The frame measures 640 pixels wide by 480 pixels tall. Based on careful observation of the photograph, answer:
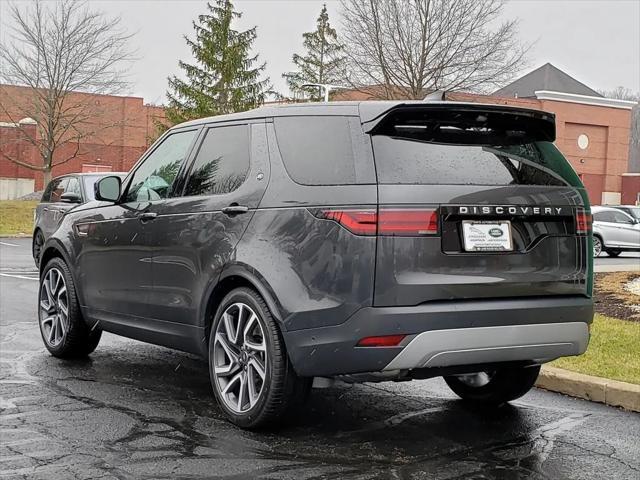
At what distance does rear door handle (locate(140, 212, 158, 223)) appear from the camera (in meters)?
6.06

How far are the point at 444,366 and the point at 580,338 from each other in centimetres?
88

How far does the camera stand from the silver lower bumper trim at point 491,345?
14.9ft

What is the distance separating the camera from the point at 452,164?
15.7 ft

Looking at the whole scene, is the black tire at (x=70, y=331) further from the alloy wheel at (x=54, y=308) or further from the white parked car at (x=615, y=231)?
the white parked car at (x=615, y=231)

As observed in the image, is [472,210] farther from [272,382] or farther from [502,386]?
[502,386]

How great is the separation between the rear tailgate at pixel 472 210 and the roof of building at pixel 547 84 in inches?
2421

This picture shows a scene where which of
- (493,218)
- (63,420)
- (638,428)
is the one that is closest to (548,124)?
(493,218)

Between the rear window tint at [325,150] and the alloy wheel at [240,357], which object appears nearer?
the rear window tint at [325,150]

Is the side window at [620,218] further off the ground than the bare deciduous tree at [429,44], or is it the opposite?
the bare deciduous tree at [429,44]

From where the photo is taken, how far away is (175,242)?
18.8 feet

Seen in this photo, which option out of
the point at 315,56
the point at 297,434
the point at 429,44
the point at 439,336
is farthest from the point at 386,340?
the point at 315,56

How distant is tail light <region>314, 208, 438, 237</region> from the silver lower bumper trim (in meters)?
0.53

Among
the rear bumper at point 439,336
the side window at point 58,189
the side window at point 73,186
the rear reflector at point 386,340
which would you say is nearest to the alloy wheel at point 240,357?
the rear bumper at point 439,336

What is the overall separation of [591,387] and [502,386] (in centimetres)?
89
